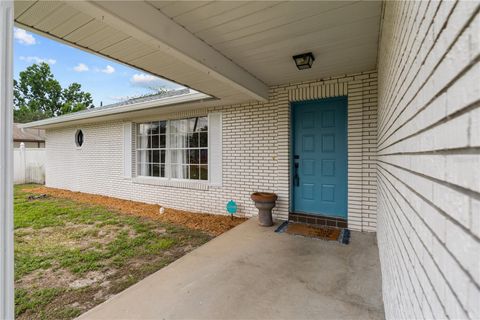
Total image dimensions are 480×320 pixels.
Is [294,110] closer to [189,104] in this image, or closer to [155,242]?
[189,104]

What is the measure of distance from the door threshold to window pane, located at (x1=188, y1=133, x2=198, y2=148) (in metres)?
2.96

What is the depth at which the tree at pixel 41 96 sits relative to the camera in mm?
23250

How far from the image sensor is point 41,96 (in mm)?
24438

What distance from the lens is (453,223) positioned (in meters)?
0.52

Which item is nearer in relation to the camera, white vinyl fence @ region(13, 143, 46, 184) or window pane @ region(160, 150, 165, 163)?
window pane @ region(160, 150, 165, 163)

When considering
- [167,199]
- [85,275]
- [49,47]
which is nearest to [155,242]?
[85,275]

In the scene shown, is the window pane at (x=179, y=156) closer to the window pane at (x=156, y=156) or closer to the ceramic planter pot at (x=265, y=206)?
the window pane at (x=156, y=156)

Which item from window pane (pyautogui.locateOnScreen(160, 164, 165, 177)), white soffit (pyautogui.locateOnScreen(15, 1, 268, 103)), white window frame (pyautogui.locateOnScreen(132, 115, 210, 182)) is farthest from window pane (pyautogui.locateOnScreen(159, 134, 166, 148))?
white soffit (pyautogui.locateOnScreen(15, 1, 268, 103))

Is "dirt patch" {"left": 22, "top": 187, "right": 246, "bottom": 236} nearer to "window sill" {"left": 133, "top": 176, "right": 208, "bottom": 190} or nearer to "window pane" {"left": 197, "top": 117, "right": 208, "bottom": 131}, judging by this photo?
"window sill" {"left": 133, "top": 176, "right": 208, "bottom": 190}

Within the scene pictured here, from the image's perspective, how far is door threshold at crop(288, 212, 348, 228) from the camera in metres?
4.16

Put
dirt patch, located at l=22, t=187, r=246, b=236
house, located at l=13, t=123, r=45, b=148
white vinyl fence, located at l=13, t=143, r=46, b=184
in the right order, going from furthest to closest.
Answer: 1. house, located at l=13, t=123, r=45, b=148
2. white vinyl fence, located at l=13, t=143, r=46, b=184
3. dirt patch, located at l=22, t=187, r=246, b=236

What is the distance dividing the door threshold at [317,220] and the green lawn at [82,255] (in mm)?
1656

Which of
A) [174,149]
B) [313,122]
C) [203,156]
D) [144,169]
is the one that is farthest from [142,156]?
[313,122]

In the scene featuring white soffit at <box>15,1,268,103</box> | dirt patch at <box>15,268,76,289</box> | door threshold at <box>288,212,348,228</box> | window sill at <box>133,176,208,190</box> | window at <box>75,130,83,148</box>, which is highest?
white soffit at <box>15,1,268,103</box>
